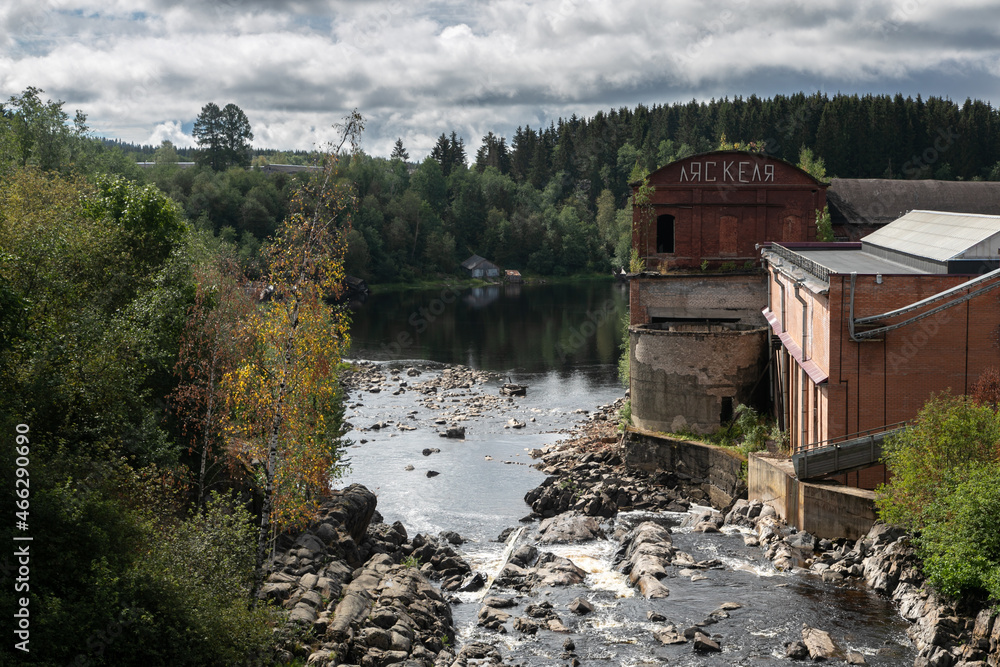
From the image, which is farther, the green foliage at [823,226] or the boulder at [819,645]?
the green foliage at [823,226]

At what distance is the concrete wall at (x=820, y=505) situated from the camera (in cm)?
2503

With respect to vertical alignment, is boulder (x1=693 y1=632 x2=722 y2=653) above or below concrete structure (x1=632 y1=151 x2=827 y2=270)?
below

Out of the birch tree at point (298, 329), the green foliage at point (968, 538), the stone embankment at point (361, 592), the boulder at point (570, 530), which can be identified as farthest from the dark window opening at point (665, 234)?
the birch tree at point (298, 329)

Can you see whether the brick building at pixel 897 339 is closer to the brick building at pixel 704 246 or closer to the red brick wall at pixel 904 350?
the red brick wall at pixel 904 350

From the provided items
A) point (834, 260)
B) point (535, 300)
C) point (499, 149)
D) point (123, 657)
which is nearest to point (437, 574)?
point (123, 657)

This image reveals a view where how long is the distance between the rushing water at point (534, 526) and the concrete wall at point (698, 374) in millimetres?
5919

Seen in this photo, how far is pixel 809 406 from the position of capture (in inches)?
1163

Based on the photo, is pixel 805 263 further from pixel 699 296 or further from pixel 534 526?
pixel 534 526

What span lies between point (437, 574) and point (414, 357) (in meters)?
42.9

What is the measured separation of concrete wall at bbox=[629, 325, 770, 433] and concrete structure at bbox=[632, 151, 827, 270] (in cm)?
1059

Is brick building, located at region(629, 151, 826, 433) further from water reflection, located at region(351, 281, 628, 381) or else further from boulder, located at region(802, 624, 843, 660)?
water reflection, located at region(351, 281, 628, 381)

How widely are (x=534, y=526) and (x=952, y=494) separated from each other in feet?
47.3

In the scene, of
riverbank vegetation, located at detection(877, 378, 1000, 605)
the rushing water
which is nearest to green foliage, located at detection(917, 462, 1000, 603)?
riverbank vegetation, located at detection(877, 378, 1000, 605)

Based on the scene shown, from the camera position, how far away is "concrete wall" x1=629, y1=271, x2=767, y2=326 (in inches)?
1700
